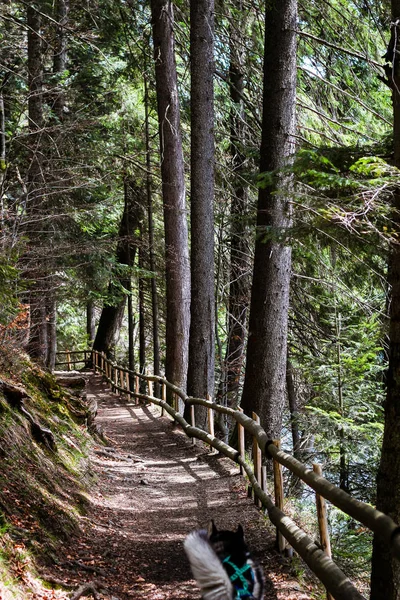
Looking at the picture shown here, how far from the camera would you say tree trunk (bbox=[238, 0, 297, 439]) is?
386 inches

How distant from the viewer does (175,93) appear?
1502 cm

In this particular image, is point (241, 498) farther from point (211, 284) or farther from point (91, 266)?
point (91, 266)

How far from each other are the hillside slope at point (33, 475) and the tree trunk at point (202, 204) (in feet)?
12.0

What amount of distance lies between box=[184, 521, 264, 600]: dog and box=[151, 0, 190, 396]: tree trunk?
1101cm

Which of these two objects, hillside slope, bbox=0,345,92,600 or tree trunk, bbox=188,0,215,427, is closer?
hillside slope, bbox=0,345,92,600

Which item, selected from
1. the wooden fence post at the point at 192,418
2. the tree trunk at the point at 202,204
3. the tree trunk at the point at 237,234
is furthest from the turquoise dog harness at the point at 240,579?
the tree trunk at the point at 237,234

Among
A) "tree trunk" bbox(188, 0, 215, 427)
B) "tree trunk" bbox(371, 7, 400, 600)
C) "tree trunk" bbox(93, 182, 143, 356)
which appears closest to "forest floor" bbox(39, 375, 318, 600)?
"tree trunk" bbox(371, 7, 400, 600)

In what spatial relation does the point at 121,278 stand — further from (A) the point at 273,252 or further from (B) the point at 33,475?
(B) the point at 33,475

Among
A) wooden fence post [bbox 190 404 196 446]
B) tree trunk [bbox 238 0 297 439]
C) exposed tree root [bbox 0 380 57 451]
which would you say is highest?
tree trunk [bbox 238 0 297 439]

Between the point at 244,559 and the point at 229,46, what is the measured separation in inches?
555

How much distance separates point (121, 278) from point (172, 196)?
22.8ft

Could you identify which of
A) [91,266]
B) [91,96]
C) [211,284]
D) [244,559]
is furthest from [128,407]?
[244,559]

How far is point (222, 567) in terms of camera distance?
11.9 ft

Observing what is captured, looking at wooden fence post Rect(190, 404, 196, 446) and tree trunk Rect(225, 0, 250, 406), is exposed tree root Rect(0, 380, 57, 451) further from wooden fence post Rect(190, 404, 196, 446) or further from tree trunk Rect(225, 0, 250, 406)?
tree trunk Rect(225, 0, 250, 406)
